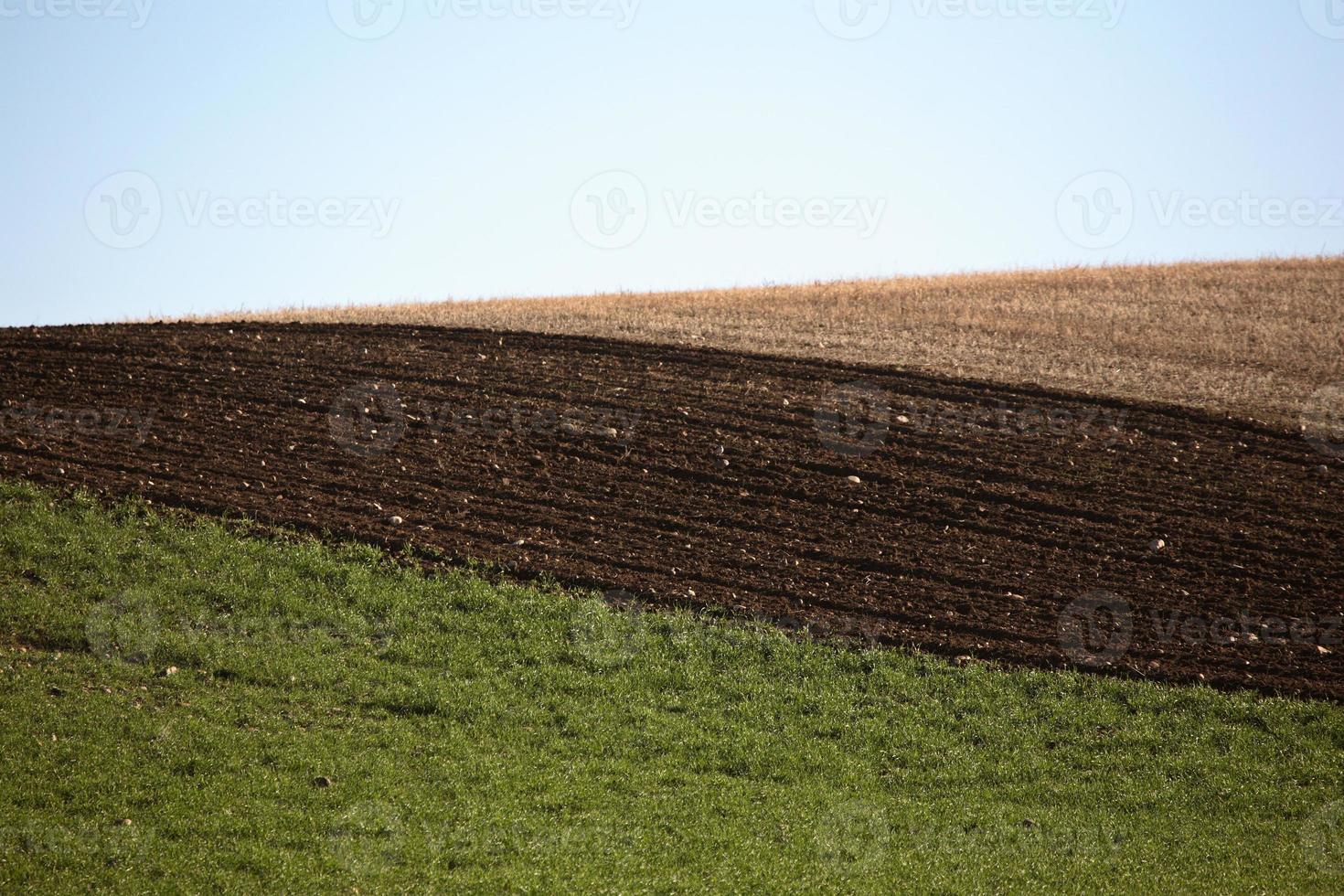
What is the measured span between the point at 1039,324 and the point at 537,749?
79.4 feet

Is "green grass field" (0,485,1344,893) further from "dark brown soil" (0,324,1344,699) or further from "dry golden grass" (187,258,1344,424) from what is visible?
"dry golden grass" (187,258,1344,424)

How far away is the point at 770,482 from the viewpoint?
56.9 ft

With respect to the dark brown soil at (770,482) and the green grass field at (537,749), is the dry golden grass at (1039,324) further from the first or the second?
the green grass field at (537,749)

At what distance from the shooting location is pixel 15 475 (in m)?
15.3

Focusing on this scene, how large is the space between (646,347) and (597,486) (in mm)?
7789

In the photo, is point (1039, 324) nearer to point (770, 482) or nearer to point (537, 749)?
point (770, 482)

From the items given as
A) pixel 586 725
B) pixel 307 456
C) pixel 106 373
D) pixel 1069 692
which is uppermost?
pixel 106 373

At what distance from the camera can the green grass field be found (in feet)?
29.2

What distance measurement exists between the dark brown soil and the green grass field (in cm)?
103

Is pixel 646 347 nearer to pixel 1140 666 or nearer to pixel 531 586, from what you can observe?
pixel 531 586

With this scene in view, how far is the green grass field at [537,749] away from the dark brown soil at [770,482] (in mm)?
1026

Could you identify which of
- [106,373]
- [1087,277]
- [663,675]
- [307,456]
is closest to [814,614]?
[663,675]

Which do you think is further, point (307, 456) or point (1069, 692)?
point (307, 456)

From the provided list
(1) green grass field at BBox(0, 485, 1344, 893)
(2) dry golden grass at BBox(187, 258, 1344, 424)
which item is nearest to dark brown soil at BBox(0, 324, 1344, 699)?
(1) green grass field at BBox(0, 485, 1344, 893)
